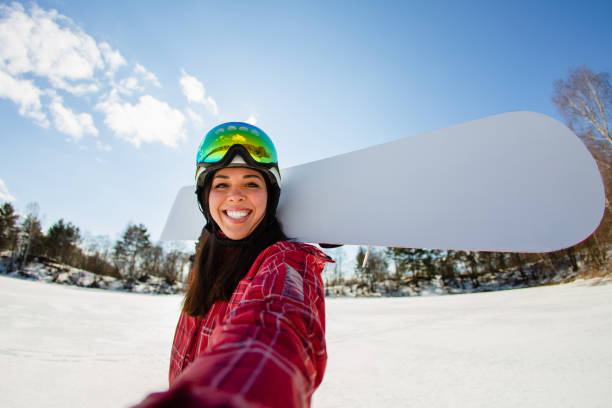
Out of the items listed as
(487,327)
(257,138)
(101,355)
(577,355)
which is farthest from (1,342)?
(487,327)

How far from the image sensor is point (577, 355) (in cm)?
293

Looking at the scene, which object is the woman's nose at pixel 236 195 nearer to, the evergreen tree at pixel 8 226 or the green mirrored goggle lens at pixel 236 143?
the green mirrored goggle lens at pixel 236 143

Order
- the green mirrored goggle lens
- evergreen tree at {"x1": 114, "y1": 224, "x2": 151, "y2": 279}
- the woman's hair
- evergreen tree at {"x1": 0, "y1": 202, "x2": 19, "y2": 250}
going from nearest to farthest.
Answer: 1. the woman's hair
2. the green mirrored goggle lens
3. evergreen tree at {"x1": 0, "y1": 202, "x2": 19, "y2": 250}
4. evergreen tree at {"x1": 114, "y1": 224, "x2": 151, "y2": 279}

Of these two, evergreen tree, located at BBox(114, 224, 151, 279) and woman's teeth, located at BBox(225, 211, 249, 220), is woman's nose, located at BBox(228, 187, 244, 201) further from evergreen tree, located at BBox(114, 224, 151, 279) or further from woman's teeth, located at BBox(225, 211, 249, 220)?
evergreen tree, located at BBox(114, 224, 151, 279)

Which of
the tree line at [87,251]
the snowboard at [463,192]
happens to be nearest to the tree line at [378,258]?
the tree line at [87,251]

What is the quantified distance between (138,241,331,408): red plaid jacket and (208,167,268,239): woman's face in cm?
39

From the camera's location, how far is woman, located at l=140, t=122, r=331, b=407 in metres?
0.36

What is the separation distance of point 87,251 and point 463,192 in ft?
161

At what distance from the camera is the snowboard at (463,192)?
117 cm

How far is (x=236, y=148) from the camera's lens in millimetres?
1350

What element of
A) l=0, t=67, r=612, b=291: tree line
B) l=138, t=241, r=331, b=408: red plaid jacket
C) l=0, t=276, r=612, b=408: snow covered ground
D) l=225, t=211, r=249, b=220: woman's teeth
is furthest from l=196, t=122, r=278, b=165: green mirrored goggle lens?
l=0, t=67, r=612, b=291: tree line

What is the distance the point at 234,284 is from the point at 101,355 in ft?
12.2

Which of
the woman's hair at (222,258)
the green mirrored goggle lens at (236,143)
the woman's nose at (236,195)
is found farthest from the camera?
the green mirrored goggle lens at (236,143)

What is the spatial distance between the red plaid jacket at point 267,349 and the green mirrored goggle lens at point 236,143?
0.64 metres
